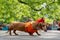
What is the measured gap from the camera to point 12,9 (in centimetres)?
999

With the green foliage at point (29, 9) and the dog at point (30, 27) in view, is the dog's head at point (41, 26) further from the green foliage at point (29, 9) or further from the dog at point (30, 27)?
the green foliage at point (29, 9)

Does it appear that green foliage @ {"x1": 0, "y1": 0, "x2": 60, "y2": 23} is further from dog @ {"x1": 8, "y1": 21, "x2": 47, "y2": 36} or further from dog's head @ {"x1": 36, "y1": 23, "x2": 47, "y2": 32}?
dog's head @ {"x1": 36, "y1": 23, "x2": 47, "y2": 32}

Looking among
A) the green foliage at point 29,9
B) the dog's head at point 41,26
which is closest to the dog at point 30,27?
the dog's head at point 41,26

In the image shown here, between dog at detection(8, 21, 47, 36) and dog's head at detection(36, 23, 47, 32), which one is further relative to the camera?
dog at detection(8, 21, 47, 36)

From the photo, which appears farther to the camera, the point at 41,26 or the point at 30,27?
the point at 30,27

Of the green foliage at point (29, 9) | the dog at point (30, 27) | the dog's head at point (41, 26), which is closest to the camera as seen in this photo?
the dog's head at point (41, 26)

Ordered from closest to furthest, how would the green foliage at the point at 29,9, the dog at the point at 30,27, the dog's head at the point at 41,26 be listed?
the dog's head at the point at 41,26 < the dog at the point at 30,27 < the green foliage at the point at 29,9

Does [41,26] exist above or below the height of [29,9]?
below

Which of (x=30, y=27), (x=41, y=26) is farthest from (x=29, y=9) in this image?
(x=41, y=26)

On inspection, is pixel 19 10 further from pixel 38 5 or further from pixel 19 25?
pixel 19 25

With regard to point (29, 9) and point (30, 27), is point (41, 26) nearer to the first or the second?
point (30, 27)

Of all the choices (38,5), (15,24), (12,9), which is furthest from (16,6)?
(15,24)

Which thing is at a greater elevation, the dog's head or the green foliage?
the green foliage

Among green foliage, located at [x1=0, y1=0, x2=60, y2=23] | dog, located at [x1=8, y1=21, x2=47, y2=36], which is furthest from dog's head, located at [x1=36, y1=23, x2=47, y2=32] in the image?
green foliage, located at [x1=0, y1=0, x2=60, y2=23]
